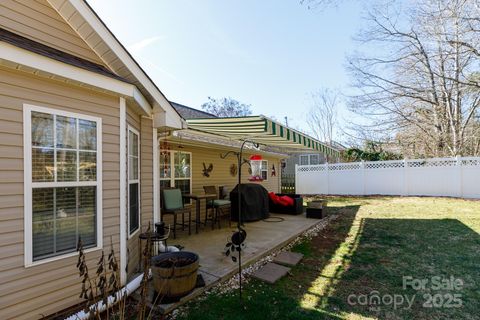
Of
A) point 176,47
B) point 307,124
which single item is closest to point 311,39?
point 176,47

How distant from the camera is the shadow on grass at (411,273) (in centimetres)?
322

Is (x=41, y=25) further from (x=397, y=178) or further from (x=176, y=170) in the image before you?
(x=397, y=178)

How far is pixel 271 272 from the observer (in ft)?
13.9

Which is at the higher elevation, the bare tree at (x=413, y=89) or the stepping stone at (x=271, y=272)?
the bare tree at (x=413, y=89)

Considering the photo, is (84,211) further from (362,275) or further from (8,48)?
(362,275)

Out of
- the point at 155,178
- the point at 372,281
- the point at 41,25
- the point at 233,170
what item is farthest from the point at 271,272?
the point at 233,170

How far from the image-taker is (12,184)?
261 centimetres

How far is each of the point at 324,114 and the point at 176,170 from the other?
20.9 meters

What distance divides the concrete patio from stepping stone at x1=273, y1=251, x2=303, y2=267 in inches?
9.6

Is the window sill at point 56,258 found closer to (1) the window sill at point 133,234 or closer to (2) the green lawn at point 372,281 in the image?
(1) the window sill at point 133,234

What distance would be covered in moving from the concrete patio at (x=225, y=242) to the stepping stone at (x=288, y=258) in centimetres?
24

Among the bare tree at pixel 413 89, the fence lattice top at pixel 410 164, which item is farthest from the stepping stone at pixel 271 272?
the bare tree at pixel 413 89

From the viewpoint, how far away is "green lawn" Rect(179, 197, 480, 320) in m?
3.15

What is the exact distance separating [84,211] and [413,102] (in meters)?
19.0
